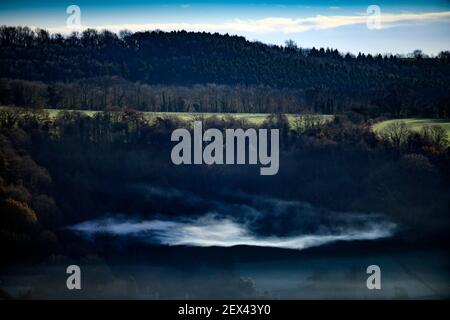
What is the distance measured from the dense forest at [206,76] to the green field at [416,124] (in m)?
0.17

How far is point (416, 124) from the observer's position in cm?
1867

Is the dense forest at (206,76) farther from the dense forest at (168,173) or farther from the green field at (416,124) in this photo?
the dense forest at (168,173)

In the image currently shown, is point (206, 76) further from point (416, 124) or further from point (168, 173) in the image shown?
point (416, 124)

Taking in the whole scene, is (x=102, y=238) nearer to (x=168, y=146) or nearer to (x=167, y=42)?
(x=168, y=146)

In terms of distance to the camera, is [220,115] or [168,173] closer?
[168,173]

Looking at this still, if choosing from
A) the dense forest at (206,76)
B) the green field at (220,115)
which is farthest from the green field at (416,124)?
the green field at (220,115)

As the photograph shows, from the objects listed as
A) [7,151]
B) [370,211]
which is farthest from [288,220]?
[7,151]

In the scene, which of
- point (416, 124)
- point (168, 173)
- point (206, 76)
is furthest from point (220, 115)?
point (416, 124)

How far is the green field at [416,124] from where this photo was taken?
18.7 meters

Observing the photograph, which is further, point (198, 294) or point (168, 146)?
point (168, 146)

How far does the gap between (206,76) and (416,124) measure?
16.5ft

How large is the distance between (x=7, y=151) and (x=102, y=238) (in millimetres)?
2856

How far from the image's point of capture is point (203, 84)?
64.0ft
